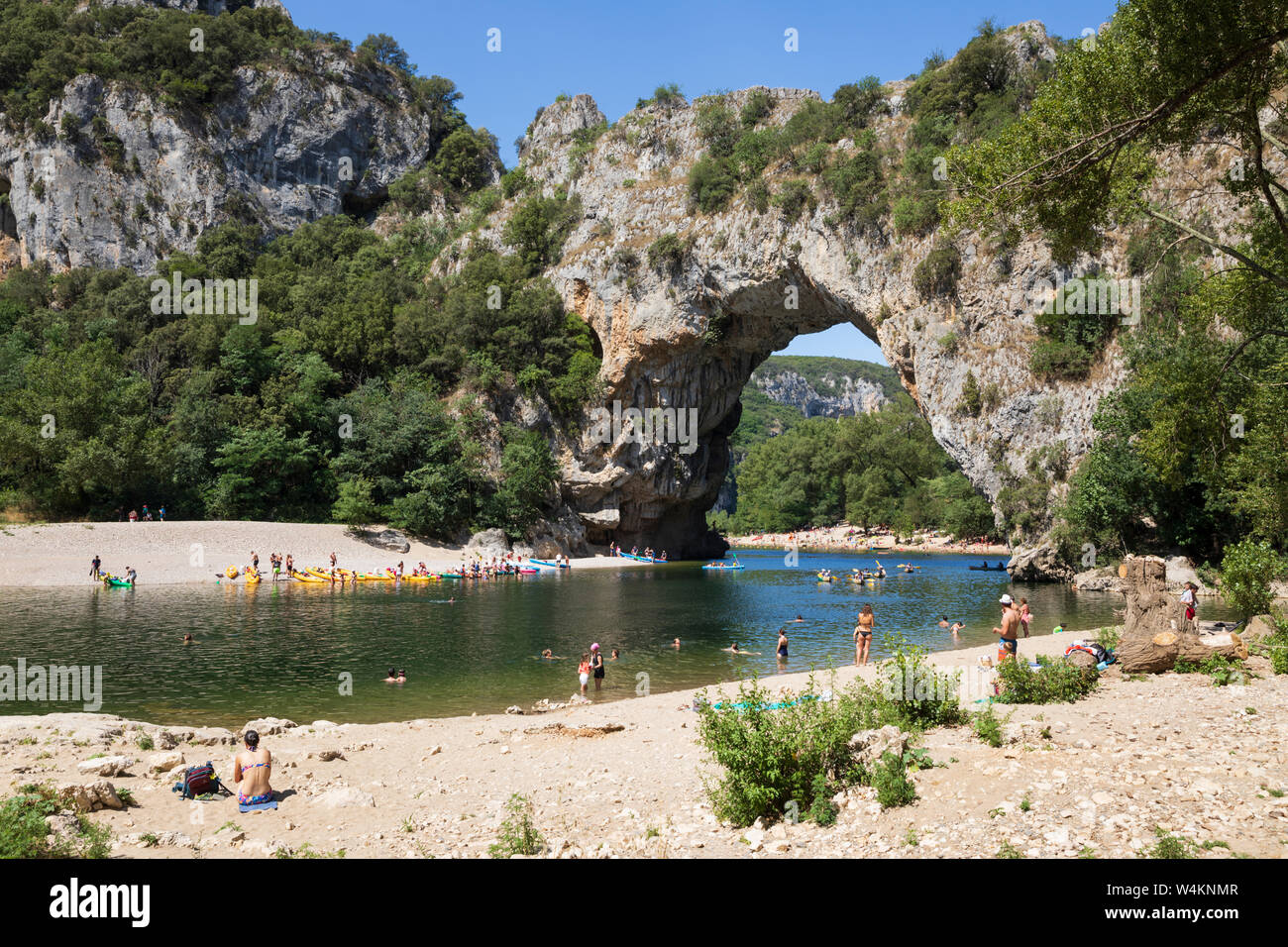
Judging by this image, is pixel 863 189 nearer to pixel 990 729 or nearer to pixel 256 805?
pixel 990 729

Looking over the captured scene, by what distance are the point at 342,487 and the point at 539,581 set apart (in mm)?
14527

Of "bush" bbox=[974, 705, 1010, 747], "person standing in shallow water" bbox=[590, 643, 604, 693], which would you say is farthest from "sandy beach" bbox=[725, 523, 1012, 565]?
"bush" bbox=[974, 705, 1010, 747]

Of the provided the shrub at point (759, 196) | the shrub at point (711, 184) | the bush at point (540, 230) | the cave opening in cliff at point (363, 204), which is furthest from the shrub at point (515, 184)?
the shrub at point (759, 196)

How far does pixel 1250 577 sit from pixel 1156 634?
16.8ft

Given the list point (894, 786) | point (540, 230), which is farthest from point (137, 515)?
point (894, 786)

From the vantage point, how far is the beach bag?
8.58 meters

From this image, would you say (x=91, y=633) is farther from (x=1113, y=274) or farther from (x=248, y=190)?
(x=248, y=190)

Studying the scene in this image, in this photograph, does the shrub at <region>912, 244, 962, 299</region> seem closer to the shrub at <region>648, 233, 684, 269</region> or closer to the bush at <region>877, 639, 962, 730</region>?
the shrub at <region>648, 233, 684, 269</region>

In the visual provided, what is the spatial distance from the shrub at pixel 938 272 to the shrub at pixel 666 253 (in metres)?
16.3

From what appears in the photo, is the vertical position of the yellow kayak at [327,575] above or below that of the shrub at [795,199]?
below

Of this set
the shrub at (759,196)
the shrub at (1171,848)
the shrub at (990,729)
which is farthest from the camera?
the shrub at (759,196)

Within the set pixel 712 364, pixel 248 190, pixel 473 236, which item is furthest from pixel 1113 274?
pixel 248 190

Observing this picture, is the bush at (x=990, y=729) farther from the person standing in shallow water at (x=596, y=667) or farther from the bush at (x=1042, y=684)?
the person standing in shallow water at (x=596, y=667)

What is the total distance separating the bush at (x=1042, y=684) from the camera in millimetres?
9953
